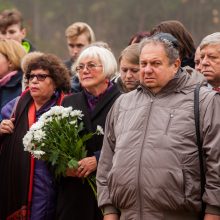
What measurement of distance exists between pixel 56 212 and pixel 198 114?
6.86 ft

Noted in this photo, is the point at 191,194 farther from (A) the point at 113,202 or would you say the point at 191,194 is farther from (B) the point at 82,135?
(B) the point at 82,135

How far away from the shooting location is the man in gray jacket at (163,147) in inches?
201

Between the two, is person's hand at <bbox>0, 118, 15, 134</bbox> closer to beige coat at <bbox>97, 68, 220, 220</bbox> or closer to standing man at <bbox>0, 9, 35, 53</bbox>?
beige coat at <bbox>97, 68, 220, 220</bbox>

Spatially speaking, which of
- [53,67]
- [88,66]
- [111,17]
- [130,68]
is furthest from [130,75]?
[111,17]

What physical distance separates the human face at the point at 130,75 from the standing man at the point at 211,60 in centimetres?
94

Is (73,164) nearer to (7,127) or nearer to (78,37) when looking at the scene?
(7,127)

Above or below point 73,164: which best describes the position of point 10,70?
above

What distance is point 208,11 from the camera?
16469mm

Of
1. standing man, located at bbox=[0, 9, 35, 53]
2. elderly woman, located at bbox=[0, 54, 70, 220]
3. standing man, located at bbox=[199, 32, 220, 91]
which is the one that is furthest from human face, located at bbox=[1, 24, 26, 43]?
standing man, located at bbox=[199, 32, 220, 91]

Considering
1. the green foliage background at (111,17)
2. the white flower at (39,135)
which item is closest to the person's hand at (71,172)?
the white flower at (39,135)

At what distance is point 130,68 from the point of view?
6.85 meters

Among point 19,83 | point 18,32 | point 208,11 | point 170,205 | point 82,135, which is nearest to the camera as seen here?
point 170,205

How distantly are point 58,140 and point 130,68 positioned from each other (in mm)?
1001

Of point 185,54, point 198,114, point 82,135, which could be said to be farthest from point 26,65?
point 198,114
